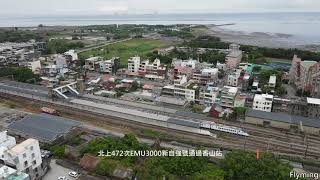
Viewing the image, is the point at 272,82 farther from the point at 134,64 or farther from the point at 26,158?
the point at 26,158

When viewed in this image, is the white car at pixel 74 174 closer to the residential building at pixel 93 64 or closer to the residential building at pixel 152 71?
the residential building at pixel 152 71

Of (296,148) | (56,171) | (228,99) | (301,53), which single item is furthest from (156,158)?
(301,53)

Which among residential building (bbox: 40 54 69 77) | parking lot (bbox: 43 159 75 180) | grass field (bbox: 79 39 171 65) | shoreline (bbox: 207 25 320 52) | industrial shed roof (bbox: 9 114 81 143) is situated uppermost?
shoreline (bbox: 207 25 320 52)

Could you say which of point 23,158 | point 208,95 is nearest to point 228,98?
point 208,95

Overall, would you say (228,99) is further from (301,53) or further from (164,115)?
(301,53)

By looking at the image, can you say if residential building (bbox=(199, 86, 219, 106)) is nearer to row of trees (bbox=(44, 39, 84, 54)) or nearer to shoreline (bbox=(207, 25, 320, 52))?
row of trees (bbox=(44, 39, 84, 54))

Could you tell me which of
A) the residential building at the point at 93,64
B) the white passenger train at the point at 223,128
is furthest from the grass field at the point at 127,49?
the white passenger train at the point at 223,128

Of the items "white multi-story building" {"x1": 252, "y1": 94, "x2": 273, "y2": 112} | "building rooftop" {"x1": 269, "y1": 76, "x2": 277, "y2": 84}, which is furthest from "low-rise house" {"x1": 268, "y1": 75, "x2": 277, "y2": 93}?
"white multi-story building" {"x1": 252, "y1": 94, "x2": 273, "y2": 112}
